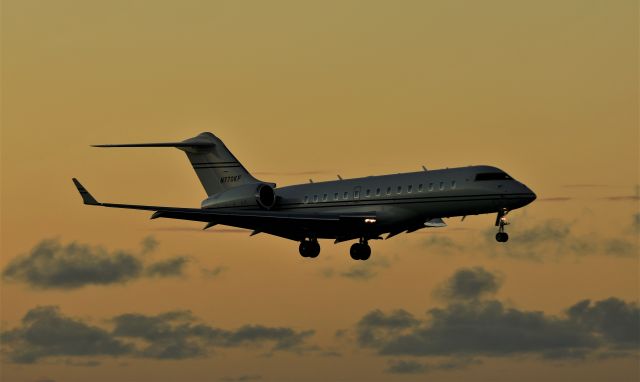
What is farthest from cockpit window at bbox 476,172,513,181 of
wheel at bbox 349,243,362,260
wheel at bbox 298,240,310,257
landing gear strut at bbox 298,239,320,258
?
wheel at bbox 298,240,310,257

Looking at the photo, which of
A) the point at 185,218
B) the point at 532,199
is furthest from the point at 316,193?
the point at 532,199

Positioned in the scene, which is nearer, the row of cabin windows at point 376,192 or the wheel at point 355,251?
the row of cabin windows at point 376,192

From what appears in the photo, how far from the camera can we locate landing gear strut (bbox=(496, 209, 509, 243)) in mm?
52375

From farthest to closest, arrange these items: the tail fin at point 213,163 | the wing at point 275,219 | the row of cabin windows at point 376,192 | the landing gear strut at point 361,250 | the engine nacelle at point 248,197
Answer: the tail fin at point 213,163
the engine nacelle at point 248,197
the landing gear strut at point 361,250
the wing at point 275,219
the row of cabin windows at point 376,192

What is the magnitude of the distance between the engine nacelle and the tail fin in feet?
8.19

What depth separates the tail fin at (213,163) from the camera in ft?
217

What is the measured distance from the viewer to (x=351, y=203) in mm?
57500

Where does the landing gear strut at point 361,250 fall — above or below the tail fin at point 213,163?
below

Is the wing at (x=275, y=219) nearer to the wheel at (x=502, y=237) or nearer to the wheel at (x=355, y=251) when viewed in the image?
the wheel at (x=355, y=251)

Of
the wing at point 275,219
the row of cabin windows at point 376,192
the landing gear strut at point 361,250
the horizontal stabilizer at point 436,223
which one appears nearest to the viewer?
the row of cabin windows at point 376,192

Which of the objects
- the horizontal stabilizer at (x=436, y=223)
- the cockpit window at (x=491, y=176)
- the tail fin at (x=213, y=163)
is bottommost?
the cockpit window at (x=491, y=176)

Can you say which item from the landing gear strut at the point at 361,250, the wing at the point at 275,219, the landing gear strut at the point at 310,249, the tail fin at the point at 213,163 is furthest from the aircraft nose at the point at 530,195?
the tail fin at the point at 213,163

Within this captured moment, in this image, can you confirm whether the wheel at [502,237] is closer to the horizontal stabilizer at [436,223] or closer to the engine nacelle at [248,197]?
the horizontal stabilizer at [436,223]

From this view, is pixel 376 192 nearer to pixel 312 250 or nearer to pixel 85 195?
pixel 312 250
